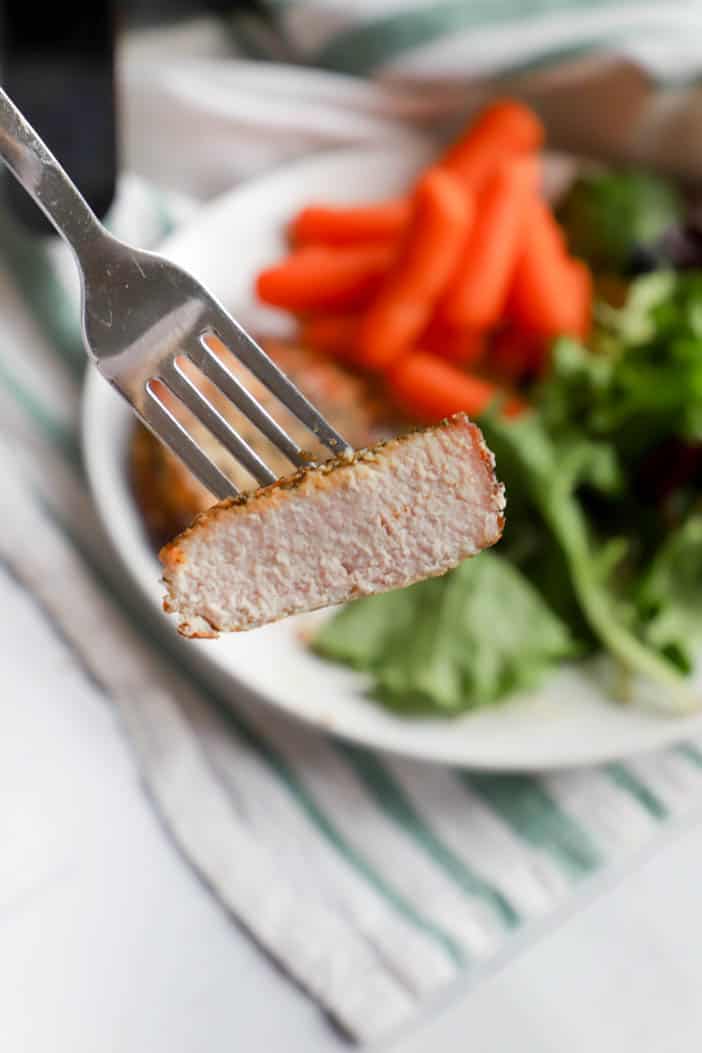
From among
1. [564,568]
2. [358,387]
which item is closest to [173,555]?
[564,568]

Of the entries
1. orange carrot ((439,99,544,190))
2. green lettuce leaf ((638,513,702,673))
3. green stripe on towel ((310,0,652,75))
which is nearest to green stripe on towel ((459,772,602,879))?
green lettuce leaf ((638,513,702,673))

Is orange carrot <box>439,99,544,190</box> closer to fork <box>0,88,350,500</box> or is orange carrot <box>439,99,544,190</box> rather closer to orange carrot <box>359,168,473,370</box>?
orange carrot <box>359,168,473,370</box>

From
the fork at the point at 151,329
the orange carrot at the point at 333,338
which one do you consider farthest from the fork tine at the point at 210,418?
the orange carrot at the point at 333,338

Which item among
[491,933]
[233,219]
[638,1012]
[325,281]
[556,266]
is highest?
[233,219]

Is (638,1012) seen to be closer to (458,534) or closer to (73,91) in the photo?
(458,534)

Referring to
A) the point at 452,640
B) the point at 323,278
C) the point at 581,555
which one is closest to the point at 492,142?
the point at 323,278

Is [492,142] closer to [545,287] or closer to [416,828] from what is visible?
[545,287]
